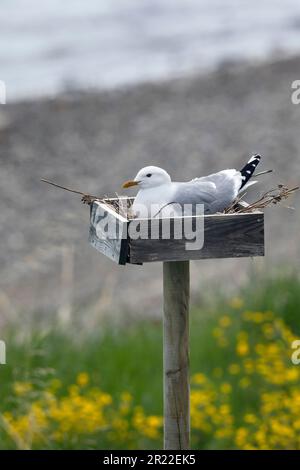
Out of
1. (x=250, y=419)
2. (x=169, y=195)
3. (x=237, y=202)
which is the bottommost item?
(x=250, y=419)

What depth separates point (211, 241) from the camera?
3486 mm

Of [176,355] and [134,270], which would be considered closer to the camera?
[176,355]

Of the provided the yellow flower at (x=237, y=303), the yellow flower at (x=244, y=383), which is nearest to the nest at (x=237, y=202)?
the yellow flower at (x=244, y=383)

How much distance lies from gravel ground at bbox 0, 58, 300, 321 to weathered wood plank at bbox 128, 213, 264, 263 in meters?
3.05

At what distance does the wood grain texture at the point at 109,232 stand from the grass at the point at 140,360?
5.43 feet

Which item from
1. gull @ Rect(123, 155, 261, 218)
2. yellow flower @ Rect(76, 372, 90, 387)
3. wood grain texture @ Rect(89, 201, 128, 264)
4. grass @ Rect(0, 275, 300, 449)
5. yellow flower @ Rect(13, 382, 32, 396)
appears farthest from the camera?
yellow flower @ Rect(76, 372, 90, 387)

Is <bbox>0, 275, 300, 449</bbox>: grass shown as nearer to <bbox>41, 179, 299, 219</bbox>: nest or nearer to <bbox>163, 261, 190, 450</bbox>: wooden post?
<bbox>163, 261, 190, 450</bbox>: wooden post

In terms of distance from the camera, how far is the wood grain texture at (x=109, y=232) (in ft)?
11.3

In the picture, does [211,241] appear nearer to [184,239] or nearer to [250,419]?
[184,239]

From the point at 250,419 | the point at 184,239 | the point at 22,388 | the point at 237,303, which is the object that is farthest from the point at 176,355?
the point at 237,303

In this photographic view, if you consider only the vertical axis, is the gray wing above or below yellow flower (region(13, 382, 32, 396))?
above

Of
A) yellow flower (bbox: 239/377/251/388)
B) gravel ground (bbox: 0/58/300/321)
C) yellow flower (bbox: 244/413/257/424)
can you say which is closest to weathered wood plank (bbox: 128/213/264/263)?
yellow flower (bbox: 244/413/257/424)

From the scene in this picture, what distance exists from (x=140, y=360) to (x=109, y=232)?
2333 mm

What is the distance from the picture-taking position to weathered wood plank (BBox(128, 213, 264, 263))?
345 centimetres
